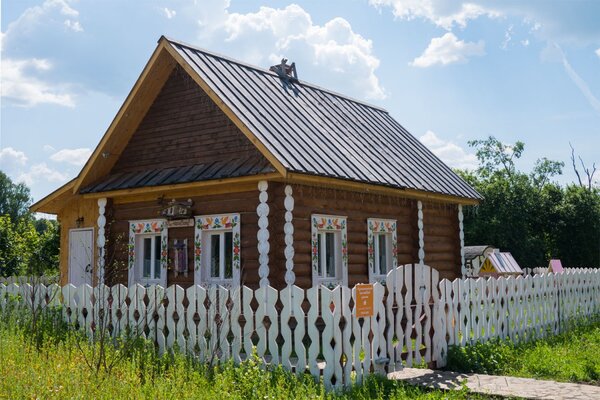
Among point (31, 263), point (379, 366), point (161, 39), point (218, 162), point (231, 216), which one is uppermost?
point (161, 39)

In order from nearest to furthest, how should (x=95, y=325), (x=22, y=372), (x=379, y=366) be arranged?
1. (x=22, y=372)
2. (x=379, y=366)
3. (x=95, y=325)

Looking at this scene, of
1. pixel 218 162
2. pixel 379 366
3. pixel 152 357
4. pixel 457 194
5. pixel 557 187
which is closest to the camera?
pixel 379 366

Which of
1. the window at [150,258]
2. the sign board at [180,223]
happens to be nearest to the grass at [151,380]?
the sign board at [180,223]

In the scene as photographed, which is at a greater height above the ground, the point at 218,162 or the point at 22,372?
the point at 218,162

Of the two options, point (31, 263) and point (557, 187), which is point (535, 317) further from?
point (557, 187)

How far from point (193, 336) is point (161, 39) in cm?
788

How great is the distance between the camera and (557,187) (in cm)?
4288

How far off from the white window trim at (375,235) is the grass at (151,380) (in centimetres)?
671

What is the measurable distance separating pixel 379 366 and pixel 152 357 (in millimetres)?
3409

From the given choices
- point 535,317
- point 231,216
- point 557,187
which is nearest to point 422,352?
point 535,317

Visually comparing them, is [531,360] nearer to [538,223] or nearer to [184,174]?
[184,174]

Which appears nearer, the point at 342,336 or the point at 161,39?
the point at 342,336

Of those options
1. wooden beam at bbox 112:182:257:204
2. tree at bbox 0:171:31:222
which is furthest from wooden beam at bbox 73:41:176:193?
tree at bbox 0:171:31:222

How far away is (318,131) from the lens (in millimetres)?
15227
